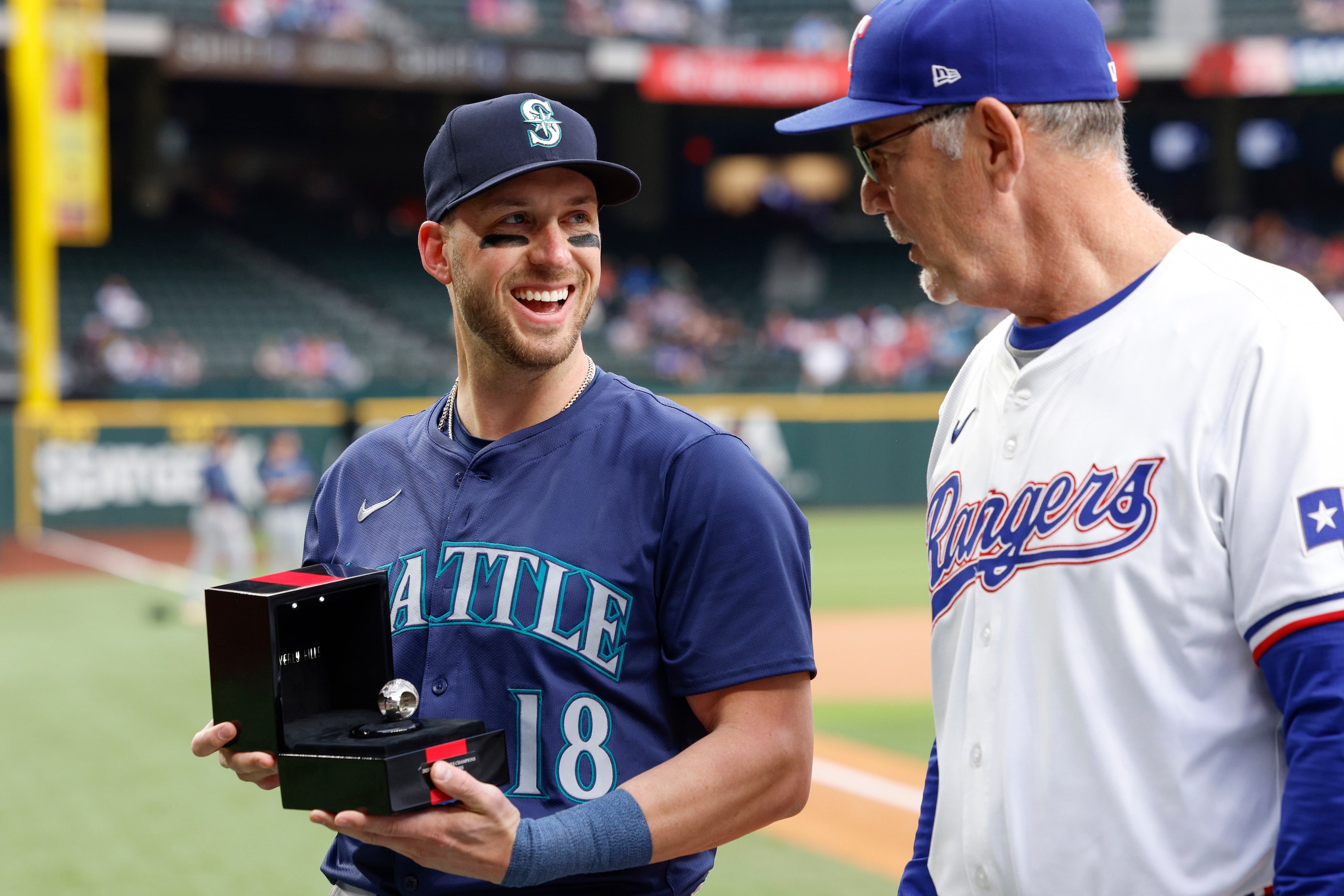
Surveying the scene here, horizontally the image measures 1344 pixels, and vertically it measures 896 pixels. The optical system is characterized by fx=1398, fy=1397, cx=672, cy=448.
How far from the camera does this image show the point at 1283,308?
5.11 feet

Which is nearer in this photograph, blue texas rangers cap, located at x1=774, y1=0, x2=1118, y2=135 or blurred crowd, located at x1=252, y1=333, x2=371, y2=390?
blue texas rangers cap, located at x1=774, y1=0, x2=1118, y2=135

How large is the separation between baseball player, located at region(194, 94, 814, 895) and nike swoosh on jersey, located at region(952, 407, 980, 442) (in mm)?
292

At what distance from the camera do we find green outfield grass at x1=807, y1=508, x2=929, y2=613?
Answer: 1269 centimetres

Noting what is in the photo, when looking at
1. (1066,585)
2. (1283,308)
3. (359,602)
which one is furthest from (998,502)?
(359,602)

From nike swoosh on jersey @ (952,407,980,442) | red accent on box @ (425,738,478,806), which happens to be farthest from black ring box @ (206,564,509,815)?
nike swoosh on jersey @ (952,407,980,442)

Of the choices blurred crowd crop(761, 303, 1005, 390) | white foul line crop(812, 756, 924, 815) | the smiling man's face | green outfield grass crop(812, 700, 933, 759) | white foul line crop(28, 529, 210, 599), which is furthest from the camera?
blurred crowd crop(761, 303, 1005, 390)

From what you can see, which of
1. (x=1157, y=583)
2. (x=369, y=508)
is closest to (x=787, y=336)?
(x=369, y=508)

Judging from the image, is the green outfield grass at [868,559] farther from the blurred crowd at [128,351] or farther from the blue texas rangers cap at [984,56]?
the blurred crowd at [128,351]

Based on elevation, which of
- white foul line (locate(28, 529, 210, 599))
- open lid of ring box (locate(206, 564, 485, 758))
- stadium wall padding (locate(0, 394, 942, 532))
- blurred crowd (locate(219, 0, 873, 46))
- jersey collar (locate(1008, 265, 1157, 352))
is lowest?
white foul line (locate(28, 529, 210, 599))

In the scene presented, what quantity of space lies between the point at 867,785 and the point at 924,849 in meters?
4.62

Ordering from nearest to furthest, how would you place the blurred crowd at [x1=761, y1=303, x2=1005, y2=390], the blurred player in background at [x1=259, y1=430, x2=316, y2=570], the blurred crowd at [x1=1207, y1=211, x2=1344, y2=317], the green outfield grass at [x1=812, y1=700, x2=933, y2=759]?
the green outfield grass at [x1=812, y1=700, x2=933, y2=759] < the blurred player in background at [x1=259, y1=430, x2=316, y2=570] < the blurred crowd at [x1=761, y1=303, x2=1005, y2=390] < the blurred crowd at [x1=1207, y1=211, x2=1344, y2=317]

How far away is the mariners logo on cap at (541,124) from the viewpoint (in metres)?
2.15

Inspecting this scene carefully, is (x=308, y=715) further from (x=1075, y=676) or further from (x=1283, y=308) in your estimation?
(x=1283, y=308)

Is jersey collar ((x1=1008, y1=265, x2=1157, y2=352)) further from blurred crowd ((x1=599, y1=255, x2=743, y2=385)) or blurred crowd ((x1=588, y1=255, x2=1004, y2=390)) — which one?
blurred crowd ((x1=599, y1=255, x2=743, y2=385))
